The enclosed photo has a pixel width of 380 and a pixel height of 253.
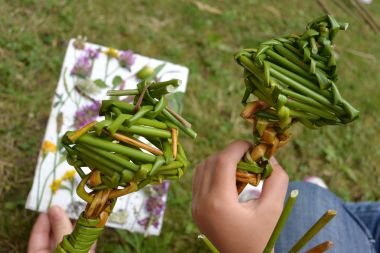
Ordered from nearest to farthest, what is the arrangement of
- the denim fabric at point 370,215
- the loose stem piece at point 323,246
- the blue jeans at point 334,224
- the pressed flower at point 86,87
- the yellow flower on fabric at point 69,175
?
the loose stem piece at point 323,246 < the blue jeans at point 334,224 < the denim fabric at point 370,215 < the yellow flower on fabric at point 69,175 < the pressed flower at point 86,87

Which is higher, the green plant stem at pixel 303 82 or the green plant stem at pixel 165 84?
the green plant stem at pixel 303 82

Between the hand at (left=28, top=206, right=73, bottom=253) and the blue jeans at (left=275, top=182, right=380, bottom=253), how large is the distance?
Answer: 1.79ft

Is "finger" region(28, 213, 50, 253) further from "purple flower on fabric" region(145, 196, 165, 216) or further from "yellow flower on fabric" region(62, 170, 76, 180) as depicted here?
"purple flower on fabric" region(145, 196, 165, 216)

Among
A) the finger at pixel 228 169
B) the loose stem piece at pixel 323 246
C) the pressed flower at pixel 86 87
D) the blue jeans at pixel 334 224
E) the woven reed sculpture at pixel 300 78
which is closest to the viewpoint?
the loose stem piece at pixel 323 246

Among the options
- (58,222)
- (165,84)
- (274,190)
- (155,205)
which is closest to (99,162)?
(165,84)

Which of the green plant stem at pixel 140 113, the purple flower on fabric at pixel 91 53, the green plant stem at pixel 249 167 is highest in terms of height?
the green plant stem at pixel 140 113

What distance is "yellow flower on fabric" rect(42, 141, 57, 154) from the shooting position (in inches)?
52.9

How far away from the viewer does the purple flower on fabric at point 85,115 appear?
140 cm

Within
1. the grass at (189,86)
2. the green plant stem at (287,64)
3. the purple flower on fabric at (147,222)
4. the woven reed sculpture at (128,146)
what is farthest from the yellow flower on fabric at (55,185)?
the green plant stem at (287,64)

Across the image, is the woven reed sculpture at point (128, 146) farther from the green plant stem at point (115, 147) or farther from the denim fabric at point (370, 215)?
the denim fabric at point (370, 215)

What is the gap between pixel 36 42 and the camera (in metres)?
1.66

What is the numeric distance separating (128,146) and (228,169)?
21 cm

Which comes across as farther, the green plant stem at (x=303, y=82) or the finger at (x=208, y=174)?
the finger at (x=208, y=174)

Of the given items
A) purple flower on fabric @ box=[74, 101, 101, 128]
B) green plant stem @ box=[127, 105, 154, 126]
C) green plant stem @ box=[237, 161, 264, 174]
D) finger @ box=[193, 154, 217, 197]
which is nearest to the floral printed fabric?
purple flower on fabric @ box=[74, 101, 101, 128]
